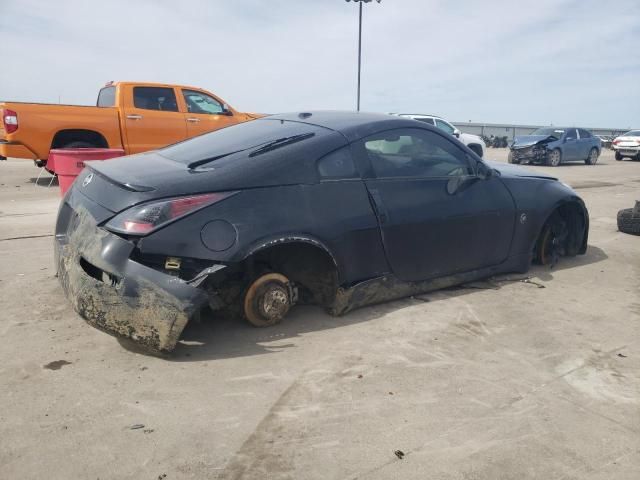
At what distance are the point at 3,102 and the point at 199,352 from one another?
A: 26.5 ft

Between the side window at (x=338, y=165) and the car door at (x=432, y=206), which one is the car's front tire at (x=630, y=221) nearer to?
the car door at (x=432, y=206)

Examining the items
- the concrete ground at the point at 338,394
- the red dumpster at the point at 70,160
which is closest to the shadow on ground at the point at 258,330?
the concrete ground at the point at 338,394

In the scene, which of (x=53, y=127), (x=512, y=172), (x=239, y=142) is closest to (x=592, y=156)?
(x=512, y=172)

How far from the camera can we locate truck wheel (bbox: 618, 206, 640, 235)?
6.85m

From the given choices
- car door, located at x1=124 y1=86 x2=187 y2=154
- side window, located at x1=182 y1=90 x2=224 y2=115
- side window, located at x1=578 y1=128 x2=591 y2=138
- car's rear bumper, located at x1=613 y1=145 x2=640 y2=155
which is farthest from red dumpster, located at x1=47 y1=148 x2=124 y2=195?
car's rear bumper, located at x1=613 y1=145 x2=640 y2=155

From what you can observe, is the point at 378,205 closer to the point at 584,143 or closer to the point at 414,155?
the point at 414,155

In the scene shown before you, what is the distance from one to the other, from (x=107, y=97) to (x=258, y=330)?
8850 millimetres

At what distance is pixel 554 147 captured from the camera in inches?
749

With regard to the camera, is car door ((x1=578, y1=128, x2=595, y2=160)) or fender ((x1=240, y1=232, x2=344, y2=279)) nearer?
fender ((x1=240, y1=232, x2=344, y2=279))

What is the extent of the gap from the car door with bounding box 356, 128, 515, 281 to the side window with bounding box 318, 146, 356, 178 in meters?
0.12

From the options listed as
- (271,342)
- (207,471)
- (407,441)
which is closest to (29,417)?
(207,471)

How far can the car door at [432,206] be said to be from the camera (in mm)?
3760

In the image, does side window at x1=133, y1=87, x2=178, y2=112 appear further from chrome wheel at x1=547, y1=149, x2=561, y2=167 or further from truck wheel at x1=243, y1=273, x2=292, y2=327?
chrome wheel at x1=547, y1=149, x2=561, y2=167

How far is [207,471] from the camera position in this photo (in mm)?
2135
